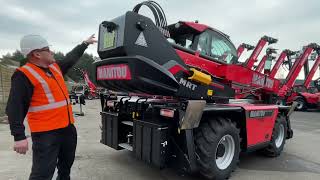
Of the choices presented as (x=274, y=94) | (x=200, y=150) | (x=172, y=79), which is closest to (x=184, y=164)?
(x=200, y=150)

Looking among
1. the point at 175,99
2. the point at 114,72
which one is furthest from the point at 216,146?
the point at 114,72

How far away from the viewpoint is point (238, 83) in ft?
19.3

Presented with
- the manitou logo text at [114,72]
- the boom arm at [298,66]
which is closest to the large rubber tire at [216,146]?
the manitou logo text at [114,72]

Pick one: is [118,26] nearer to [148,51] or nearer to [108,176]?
[148,51]

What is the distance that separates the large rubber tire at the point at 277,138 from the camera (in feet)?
20.8

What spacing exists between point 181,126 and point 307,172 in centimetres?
269

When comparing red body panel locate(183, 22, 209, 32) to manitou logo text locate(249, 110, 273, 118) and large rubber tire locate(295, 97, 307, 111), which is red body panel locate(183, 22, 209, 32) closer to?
manitou logo text locate(249, 110, 273, 118)

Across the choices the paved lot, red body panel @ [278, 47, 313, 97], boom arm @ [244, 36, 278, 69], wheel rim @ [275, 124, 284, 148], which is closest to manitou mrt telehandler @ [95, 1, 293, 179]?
the paved lot

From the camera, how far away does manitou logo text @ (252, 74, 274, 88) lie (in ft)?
21.0

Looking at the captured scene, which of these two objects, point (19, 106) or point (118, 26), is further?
point (118, 26)

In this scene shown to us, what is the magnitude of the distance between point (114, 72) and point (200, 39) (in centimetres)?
182

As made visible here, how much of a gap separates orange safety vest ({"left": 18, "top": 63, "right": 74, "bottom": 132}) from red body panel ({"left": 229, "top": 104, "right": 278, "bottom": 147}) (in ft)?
10.5

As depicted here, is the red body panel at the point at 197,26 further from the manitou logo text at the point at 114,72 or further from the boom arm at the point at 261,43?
the boom arm at the point at 261,43

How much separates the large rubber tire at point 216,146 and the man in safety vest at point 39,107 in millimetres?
1957
